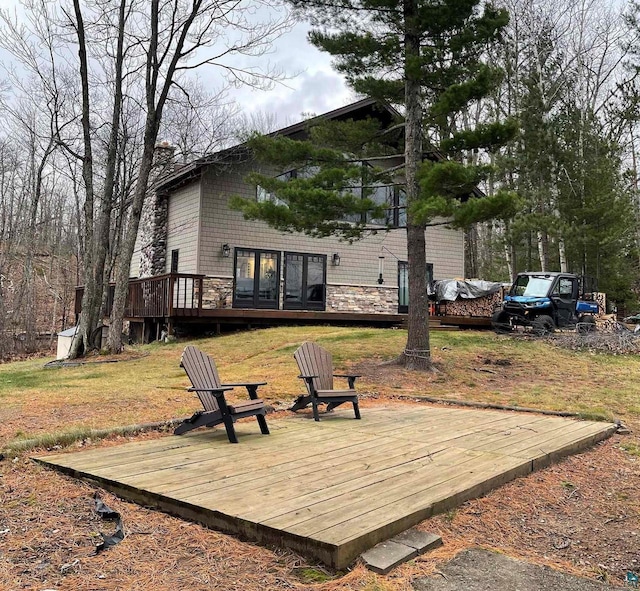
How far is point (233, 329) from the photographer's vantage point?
54.1ft

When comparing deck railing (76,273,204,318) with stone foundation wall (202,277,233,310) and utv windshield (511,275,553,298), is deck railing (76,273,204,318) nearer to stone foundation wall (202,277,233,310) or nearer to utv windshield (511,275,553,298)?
stone foundation wall (202,277,233,310)

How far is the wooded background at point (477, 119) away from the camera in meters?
14.6

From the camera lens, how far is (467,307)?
17.8 m

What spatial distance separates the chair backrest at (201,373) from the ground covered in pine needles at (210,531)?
0.54 m

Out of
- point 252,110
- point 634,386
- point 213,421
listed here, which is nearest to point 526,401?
point 634,386

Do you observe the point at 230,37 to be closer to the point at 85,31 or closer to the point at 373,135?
the point at 85,31

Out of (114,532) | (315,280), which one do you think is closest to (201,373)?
(114,532)

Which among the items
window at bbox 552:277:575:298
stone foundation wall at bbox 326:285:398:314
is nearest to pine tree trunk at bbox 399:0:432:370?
window at bbox 552:277:575:298

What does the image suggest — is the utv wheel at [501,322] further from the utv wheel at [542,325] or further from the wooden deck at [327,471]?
the wooden deck at [327,471]

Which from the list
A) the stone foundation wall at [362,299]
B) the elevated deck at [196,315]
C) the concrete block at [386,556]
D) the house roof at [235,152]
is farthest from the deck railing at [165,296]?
the concrete block at [386,556]

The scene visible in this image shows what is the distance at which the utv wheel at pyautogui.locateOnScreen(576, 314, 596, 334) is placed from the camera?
13.6 m

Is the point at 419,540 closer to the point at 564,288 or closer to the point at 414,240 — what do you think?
the point at 414,240

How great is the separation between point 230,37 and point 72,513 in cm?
1409

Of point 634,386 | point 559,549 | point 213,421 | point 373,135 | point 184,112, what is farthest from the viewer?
point 184,112
